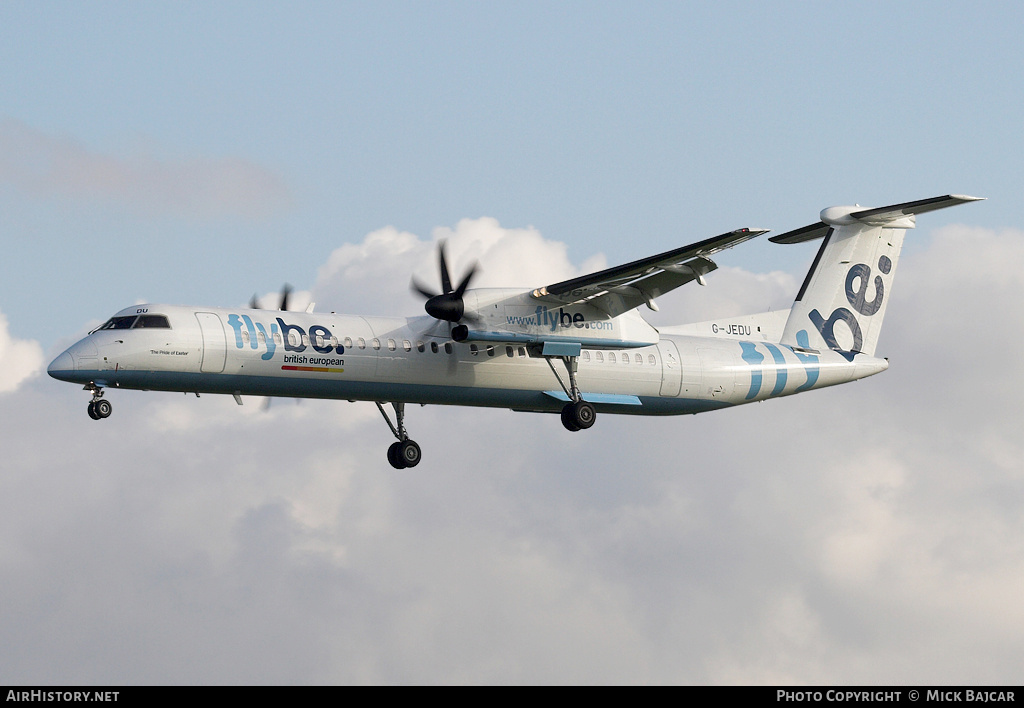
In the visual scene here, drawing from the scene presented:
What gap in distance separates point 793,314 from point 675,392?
14.1 feet

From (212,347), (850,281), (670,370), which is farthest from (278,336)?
(850,281)

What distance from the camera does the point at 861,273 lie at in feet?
101

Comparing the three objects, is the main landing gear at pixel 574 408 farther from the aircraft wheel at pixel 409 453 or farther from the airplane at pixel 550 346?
the aircraft wheel at pixel 409 453

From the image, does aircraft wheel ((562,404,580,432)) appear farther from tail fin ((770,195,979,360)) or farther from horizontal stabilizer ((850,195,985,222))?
horizontal stabilizer ((850,195,985,222))

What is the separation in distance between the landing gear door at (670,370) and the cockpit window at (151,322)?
10.5 m

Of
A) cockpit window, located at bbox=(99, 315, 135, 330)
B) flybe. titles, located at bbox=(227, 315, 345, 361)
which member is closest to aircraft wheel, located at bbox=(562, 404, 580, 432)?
flybe. titles, located at bbox=(227, 315, 345, 361)

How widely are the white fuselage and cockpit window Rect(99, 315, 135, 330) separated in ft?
0.34

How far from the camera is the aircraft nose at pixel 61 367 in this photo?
21.8m

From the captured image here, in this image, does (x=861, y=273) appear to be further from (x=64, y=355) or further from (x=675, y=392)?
(x=64, y=355)

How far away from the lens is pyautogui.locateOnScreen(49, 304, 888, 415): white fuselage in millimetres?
22594

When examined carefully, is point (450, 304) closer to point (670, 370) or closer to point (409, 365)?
point (409, 365)

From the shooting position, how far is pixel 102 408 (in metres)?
22.2

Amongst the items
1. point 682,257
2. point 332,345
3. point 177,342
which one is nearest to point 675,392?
point 682,257
